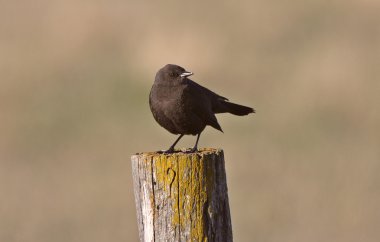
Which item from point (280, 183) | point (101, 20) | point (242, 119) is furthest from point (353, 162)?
point (101, 20)

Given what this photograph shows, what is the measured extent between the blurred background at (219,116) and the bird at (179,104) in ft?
9.52

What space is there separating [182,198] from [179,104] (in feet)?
7.52

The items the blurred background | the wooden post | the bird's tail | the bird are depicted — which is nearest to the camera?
the wooden post

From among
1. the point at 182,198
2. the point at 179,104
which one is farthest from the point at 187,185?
the point at 179,104

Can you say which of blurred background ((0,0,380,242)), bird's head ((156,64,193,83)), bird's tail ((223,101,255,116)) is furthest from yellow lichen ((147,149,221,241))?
blurred background ((0,0,380,242))

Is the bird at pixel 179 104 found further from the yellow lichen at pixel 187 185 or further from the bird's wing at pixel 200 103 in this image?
the yellow lichen at pixel 187 185

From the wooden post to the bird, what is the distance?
6.64 feet

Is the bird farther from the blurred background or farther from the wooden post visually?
the blurred background

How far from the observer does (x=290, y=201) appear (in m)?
10.4

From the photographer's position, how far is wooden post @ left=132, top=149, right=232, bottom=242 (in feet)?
16.2

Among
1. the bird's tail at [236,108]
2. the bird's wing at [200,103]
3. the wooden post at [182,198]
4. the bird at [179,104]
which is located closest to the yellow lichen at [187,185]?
the wooden post at [182,198]

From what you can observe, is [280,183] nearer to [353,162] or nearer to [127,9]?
[353,162]

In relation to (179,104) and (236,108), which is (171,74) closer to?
(179,104)

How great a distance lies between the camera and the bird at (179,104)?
717cm
